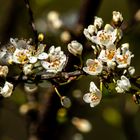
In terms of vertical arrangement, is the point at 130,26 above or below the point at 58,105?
above

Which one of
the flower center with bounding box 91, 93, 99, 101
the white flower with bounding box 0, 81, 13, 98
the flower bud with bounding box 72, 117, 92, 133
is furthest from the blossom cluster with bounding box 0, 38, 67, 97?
the flower bud with bounding box 72, 117, 92, 133

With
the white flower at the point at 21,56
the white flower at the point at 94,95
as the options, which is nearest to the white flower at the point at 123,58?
the white flower at the point at 94,95

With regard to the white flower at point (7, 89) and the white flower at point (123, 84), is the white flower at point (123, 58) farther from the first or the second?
the white flower at point (7, 89)

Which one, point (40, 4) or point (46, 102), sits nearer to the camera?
point (46, 102)

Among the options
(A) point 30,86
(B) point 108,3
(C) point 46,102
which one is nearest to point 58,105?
(C) point 46,102

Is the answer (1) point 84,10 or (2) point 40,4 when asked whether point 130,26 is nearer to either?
(1) point 84,10

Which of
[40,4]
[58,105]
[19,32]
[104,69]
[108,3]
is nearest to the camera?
[104,69]

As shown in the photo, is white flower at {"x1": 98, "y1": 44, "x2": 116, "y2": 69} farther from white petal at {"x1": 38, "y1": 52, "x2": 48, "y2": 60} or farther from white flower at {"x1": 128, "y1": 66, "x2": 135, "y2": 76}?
white petal at {"x1": 38, "y1": 52, "x2": 48, "y2": 60}
